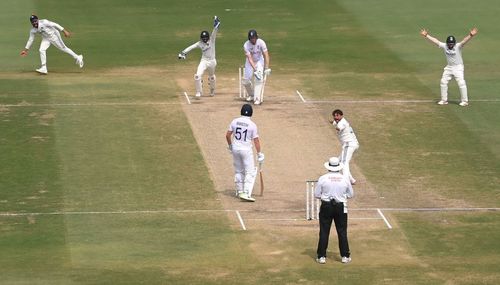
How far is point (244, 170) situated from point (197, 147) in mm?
4967

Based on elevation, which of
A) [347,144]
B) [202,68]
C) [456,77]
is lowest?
[456,77]

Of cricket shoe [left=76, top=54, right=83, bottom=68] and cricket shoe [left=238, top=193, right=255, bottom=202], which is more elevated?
cricket shoe [left=238, top=193, right=255, bottom=202]

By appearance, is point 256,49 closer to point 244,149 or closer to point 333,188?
point 244,149

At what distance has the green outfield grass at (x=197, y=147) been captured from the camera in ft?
90.7

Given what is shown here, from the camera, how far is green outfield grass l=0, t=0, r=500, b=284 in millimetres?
→ 27656

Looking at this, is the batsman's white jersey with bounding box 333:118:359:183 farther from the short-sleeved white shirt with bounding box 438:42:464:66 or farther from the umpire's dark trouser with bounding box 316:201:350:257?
the short-sleeved white shirt with bounding box 438:42:464:66

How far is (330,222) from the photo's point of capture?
27.3 m

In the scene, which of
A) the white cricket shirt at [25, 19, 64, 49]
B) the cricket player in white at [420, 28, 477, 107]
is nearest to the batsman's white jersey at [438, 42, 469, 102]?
the cricket player in white at [420, 28, 477, 107]

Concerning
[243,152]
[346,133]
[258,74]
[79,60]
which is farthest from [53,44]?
[346,133]

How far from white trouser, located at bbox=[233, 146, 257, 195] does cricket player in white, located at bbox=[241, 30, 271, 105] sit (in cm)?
874

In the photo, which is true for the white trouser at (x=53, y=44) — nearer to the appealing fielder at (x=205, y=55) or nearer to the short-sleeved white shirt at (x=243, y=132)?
the appealing fielder at (x=205, y=55)

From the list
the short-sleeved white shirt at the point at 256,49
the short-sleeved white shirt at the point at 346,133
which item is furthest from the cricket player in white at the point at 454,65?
the short-sleeved white shirt at the point at 346,133

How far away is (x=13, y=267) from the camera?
27203 millimetres

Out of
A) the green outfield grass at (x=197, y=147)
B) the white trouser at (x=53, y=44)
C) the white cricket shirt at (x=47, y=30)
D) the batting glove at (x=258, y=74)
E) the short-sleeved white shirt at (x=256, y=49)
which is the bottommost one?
the green outfield grass at (x=197, y=147)
